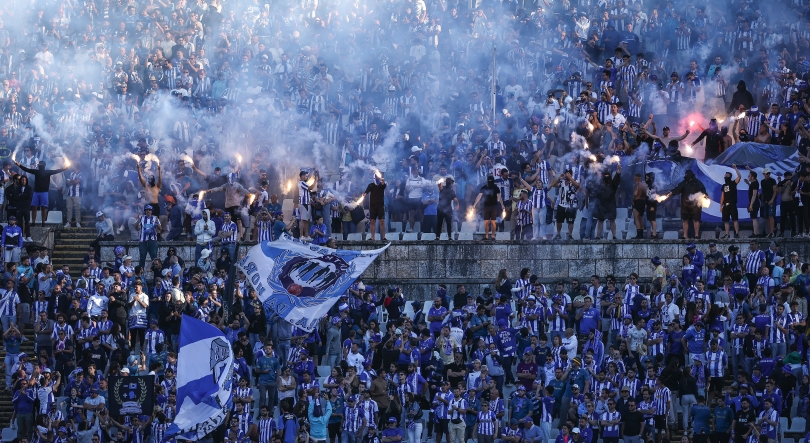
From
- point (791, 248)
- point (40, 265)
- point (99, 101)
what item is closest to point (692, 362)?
point (791, 248)

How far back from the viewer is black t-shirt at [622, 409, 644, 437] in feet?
84.6

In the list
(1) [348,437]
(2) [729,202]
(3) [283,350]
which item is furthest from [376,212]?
(2) [729,202]

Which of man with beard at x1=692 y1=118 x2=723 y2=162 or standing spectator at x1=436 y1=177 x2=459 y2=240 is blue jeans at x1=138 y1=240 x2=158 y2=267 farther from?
man with beard at x1=692 y1=118 x2=723 y2=162

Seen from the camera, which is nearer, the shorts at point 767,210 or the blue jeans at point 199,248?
the blue jeans at point 199,248

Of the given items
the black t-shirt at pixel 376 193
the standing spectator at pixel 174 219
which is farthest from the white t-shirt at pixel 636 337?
the standing spectator at pixel 174 219

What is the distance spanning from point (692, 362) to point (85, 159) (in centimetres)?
1338

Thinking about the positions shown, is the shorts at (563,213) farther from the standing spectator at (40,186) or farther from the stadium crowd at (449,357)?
the standing spectator at (40,186)

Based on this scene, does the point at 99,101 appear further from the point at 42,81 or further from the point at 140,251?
the point at 140,251

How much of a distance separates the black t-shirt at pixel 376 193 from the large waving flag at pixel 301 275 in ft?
11.9

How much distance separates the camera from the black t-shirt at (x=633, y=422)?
25781mm

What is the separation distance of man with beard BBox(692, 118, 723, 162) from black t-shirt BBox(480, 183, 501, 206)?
4.80 m

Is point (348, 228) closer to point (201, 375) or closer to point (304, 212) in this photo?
point (304, 212)

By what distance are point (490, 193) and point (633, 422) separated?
660 centimetres

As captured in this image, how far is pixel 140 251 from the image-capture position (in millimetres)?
30562
